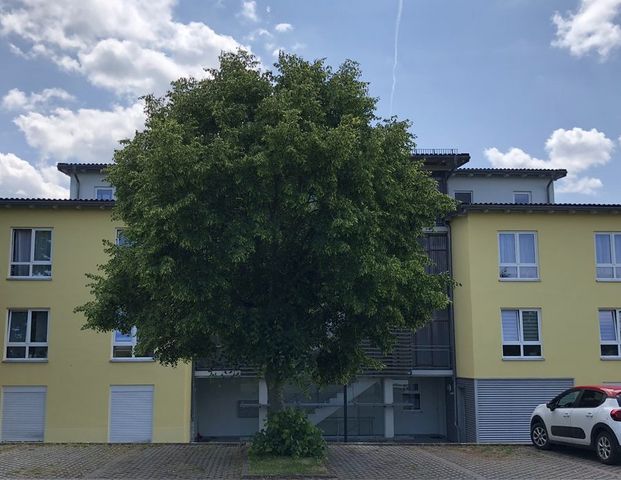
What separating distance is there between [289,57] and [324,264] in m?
4.22

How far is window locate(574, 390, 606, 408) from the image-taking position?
15.1 m

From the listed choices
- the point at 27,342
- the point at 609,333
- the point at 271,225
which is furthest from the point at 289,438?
the point at 609,333

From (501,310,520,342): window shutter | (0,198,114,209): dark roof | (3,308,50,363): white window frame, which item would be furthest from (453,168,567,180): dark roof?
(3,308,50,363): white window frame

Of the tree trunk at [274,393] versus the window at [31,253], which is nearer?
the tree trunk at [274,393]

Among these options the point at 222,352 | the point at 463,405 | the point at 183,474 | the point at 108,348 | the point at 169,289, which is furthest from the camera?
the point at 463,405

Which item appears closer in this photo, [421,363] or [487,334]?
[487,334]

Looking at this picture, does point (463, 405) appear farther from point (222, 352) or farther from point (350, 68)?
point (350, 68)

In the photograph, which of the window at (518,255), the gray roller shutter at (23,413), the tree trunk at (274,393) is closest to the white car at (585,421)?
the tree trunk at (274,393)

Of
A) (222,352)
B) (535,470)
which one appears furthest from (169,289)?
(535,470)

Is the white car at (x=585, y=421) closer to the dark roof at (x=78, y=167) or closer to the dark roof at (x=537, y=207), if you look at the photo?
the dark roof at (x=537, y=207)

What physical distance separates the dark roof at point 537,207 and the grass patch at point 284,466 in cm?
1454

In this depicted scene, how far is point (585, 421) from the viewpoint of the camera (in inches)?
600

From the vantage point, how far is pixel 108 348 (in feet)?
82.2

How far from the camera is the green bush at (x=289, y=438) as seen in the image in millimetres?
13797
